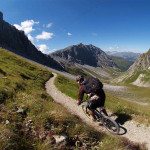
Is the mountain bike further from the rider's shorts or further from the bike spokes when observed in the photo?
the rider's shorts

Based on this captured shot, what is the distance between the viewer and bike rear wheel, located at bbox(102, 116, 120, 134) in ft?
63.0

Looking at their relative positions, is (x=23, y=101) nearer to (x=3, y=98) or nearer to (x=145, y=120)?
(x=3, y=98)

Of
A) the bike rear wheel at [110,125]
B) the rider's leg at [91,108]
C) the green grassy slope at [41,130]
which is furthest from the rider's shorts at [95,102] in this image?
the green grassy slope at [41,130]

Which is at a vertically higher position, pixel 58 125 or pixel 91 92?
pixel 91 92

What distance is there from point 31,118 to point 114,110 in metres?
Result: 9.28

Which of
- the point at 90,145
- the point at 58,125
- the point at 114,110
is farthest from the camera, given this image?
the point at 114,110

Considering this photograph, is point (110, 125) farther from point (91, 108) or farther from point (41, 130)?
point (41, 130)

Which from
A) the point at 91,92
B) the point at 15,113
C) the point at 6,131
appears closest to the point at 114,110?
the point at 91,92

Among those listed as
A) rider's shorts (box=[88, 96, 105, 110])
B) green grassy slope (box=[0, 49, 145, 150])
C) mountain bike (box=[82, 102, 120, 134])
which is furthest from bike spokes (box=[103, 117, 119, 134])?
green grassy slope (box=[0, 49, 145, 150])

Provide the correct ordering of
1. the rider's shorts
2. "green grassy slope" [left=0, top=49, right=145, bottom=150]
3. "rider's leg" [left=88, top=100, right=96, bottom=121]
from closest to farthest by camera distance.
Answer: "green grassy slope" [left=0, top=49, right=145, bottom=150], the rider's shorts, "rider's leg" [left=88, top=100, right=96, bottom=121]

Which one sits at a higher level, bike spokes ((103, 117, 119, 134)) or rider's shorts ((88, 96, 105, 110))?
rider's shorts ((88, 96, 105, 110))

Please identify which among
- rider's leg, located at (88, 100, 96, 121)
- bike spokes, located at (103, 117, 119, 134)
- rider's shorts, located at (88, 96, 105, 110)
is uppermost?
rider's shorts, located at (88, 96, 105, 110)

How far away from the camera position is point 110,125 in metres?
19.9

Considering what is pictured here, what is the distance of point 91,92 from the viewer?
20047mm
